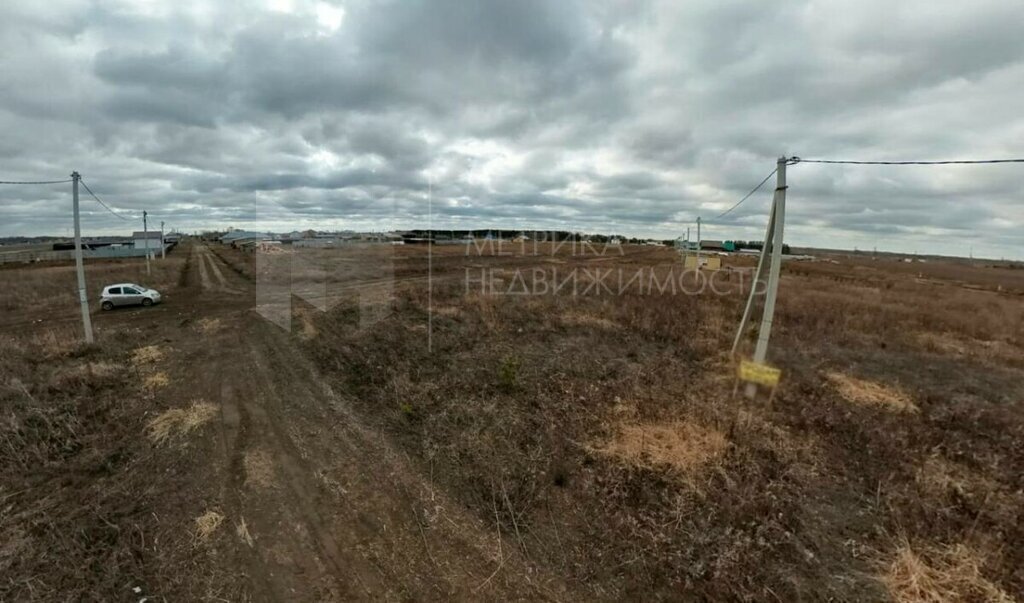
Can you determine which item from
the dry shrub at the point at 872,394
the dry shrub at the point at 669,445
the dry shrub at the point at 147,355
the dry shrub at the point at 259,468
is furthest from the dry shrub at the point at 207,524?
the dry shrub at the point at 872,394

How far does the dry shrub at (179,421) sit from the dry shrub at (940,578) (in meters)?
11.8

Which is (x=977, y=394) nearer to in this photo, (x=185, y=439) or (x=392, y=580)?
(x=392, y=580)

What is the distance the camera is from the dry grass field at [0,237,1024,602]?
5129 mm

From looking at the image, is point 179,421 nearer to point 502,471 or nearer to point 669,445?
point 502,471

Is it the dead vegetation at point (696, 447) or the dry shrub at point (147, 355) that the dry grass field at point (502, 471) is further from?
the dry shrub at point (147, 355)


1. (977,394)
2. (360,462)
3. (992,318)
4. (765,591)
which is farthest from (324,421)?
(992,318)

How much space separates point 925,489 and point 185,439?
13.3 m

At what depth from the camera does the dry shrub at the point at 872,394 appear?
32.3ft

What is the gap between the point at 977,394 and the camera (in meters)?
10.9

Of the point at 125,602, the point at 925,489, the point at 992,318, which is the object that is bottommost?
the point at 125,602

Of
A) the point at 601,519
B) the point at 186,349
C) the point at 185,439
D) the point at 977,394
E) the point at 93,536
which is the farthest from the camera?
the point at 186,349

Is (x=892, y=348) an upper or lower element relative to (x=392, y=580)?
upper

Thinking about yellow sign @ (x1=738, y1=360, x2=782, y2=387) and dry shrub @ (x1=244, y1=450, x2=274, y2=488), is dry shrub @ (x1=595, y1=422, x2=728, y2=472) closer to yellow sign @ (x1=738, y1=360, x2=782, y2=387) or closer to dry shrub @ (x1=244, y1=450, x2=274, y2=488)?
yellow sign @ (x1=738, y1=360, x2=782, y2=387)

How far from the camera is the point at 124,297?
22047 millimetres
